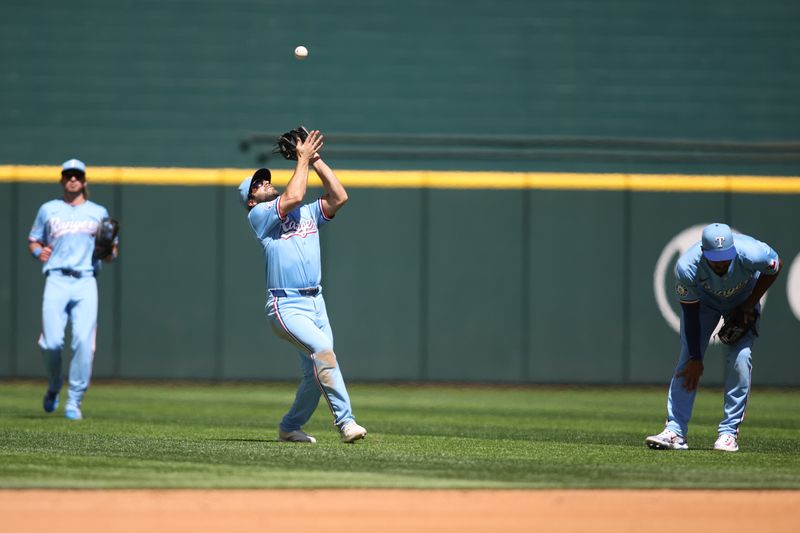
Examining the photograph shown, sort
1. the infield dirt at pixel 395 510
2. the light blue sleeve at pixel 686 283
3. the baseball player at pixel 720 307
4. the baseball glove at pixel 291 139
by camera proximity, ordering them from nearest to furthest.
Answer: the infield dirt at pixel 395 510, the baseball player at pixel 720 307, the light blue sleeve at pixel 686 283, the baseball glove at pixel 291 139

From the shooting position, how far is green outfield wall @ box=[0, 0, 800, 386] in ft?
53.8

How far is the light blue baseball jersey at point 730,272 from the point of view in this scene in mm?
8766

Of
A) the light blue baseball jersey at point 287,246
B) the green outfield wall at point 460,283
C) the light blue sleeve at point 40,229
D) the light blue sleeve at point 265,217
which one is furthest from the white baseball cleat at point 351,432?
the green outfield wall at point 460,283

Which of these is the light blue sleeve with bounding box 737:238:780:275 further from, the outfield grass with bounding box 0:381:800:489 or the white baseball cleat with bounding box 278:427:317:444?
the white baseball cleat with bounding box 278:427:317:444

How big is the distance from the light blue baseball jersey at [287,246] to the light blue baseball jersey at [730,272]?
2396 mm

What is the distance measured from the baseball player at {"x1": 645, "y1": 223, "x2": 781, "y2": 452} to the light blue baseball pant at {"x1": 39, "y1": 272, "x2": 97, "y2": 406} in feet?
16.0

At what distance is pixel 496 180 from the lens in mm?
16516

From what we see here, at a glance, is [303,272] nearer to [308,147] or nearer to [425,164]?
[308,147]

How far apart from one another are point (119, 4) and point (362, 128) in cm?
342

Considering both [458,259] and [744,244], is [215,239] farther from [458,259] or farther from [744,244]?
[744,244]

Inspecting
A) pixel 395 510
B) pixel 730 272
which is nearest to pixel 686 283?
pixel 730 272

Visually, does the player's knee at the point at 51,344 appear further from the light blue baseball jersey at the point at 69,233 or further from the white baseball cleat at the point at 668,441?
the white baseball cleat at the point at 668,441

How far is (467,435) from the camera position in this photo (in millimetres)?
10484

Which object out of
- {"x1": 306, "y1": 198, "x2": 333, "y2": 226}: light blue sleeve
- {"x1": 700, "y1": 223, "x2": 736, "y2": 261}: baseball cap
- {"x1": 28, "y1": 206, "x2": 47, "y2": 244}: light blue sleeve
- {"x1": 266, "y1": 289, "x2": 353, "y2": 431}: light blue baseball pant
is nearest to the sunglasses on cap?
A: {"x1": 28, "y1": 206, "x2": 47, "y2": 244}: light blue sleeve
